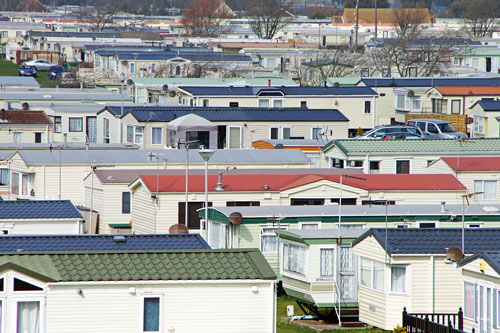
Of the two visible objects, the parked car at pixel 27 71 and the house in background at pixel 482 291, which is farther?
the parked car at pixel 27 71

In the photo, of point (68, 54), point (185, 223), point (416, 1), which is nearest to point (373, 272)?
point (185, 223)

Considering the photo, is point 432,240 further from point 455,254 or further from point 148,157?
point 148,157

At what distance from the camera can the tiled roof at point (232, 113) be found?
43.6m

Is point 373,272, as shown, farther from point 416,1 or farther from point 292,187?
point 416,1

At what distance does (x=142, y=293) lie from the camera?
616 inches

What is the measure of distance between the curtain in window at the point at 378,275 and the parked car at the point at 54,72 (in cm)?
5885

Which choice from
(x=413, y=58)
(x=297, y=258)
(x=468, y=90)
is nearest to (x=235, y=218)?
(x=297, y=258)

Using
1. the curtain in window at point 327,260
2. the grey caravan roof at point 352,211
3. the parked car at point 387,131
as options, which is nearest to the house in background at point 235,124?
the parked car at point 387,131

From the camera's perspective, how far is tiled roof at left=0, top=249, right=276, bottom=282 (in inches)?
610

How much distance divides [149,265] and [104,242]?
3555 mm

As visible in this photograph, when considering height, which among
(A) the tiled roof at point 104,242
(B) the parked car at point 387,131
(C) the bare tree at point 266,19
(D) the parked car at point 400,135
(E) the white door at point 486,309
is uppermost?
(C) the bare tree at point 266,19

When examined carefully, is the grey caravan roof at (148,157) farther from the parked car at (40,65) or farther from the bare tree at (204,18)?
the bare tree at (204,18)

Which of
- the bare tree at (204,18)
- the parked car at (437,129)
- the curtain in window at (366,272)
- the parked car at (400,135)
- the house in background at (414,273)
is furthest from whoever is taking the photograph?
the bare tree at (204,18)

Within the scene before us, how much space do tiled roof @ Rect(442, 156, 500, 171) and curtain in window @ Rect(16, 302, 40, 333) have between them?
19915mm
